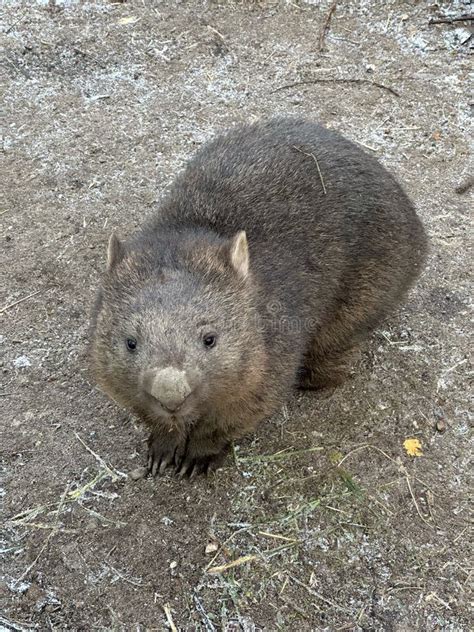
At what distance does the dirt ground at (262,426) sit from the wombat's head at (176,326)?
74 cm

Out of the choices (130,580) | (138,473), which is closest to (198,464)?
(138,473)

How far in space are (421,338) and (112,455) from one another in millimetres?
2125

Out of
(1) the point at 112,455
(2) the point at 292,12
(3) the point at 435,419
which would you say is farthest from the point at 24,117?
(3) the point at 435,419

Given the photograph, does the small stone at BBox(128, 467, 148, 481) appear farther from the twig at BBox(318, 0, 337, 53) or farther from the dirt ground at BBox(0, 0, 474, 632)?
the twig at BBox(318, 0, 337, 53)

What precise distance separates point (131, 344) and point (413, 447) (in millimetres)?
1897

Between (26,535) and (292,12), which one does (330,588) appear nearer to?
(26,535)

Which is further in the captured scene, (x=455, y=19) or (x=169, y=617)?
(x=455, y=19)

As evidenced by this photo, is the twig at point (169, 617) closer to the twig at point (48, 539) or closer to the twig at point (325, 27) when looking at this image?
the twig at point (48, 539)

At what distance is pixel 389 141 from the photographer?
19.6 ft

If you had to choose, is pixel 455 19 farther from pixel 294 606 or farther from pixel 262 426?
pixel 294 606

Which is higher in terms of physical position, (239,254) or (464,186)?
(239,254)

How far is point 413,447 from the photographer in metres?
4.09

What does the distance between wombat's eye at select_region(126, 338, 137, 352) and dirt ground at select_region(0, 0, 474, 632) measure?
3.64 feet

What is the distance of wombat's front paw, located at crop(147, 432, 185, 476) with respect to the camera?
3.84 m
